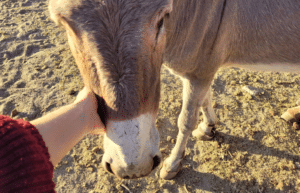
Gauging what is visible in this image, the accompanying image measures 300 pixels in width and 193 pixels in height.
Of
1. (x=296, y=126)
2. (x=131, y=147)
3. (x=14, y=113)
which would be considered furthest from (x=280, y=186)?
(x=14, y=113)

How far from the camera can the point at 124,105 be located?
1.07 m

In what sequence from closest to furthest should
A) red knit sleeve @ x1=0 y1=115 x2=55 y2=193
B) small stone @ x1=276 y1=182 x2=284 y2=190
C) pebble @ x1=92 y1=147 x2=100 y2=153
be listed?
red knit sleeve @ x1=0 y1=115 x2=55 y2=193
small stone @ x1=276 y1=182 x2=284 y2=190
pebble @ x1=92 y1=147 x2=100 y2=153

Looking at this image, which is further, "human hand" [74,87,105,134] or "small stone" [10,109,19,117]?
"small stone" [10,109,19,117]

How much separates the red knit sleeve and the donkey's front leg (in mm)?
1545

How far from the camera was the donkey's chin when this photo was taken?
1.09 meters

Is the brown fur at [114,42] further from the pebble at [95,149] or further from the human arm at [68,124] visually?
the pebble at [95,149]

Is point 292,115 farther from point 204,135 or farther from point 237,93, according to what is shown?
point 204,135

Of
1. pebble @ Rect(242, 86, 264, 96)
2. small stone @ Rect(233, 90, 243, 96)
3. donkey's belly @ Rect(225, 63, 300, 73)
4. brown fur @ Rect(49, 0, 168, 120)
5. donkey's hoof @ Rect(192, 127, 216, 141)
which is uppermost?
brown fur @ Rect(49, 0, 168, 120)

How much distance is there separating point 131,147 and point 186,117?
1.35 meters

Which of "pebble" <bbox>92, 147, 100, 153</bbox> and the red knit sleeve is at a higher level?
the red knit sleeve

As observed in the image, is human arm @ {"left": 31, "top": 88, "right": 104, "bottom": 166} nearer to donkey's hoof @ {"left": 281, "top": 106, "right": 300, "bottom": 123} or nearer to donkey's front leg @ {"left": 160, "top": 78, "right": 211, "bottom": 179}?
donkey's front leg @ {"left": 160, "top": 78, "right": 211, "bottom": 179}

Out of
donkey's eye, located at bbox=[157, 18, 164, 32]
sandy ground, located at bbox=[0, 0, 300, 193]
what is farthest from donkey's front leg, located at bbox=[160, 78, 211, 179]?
donkey's eye, located at bbox=[157, 18, 164, 32]

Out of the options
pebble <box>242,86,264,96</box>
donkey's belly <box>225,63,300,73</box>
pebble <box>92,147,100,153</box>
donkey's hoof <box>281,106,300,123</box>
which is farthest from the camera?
pebble <box>242,86,264,96</box>

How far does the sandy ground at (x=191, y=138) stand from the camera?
97.6 inches
